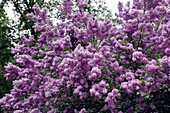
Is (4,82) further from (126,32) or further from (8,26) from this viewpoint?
(126,32)

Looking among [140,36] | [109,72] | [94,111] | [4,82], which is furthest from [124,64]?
[4,82]

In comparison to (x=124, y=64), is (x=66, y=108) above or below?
below

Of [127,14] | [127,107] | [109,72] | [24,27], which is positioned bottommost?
[127,107]

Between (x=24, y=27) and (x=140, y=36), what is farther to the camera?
(x=24, y=27)

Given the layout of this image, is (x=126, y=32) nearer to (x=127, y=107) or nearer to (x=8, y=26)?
(x=127, y=107)

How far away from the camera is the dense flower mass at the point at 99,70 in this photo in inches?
102

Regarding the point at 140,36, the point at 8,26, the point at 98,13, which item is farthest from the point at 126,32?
the point at 98,13

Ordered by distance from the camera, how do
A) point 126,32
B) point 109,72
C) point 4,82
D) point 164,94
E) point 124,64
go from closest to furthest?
point 164,94
point 109,72
point 124,64
point 126,32
point 4,82

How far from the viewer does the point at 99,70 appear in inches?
96.8

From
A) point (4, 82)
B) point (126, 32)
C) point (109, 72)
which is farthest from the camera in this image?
point (4, 82)

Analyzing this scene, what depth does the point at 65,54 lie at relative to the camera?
11.8 ft

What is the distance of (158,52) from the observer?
3404 mm

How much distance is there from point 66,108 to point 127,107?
1139 mm

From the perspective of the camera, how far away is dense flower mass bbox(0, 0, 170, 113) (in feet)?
8.54
